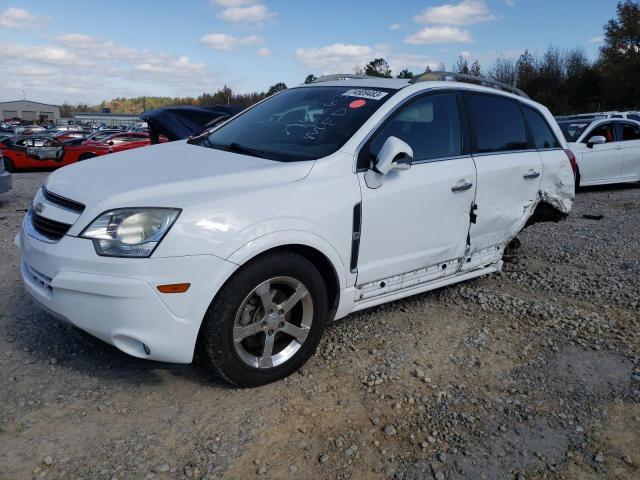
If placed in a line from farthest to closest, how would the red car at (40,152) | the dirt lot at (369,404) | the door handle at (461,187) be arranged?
the red car at (40,152)
the door handle at (461,187)
the dirt lot at (369,404)

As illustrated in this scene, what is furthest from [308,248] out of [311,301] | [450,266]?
[450,266]

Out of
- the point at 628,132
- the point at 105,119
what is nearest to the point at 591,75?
the point at 628,132

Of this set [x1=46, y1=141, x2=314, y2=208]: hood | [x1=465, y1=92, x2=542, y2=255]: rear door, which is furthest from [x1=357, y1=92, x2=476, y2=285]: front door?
[x1=46, y1=141, x2=314, y2=208]: hood

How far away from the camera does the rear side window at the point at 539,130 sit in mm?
4793

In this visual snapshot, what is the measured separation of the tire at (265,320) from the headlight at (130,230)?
1.43 ft

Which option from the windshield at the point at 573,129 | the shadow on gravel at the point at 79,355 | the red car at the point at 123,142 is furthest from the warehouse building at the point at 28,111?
the shadow on gravel at the point at 79,355

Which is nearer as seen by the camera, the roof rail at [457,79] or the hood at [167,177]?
the hood at [167,177]

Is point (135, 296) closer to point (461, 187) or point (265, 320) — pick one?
point (265, 320)

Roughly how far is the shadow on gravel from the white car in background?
9.69 m

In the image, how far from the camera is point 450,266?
4.12 m

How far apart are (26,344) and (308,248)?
6.65 ft

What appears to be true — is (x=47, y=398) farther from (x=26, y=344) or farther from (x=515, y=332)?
(x=515, y=332)

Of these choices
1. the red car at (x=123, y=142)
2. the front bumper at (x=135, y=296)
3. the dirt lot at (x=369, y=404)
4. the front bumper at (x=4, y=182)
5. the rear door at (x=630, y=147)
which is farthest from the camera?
the red car at (x=123, y=142)

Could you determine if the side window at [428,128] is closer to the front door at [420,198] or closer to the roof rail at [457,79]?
the front door at [420,198]
